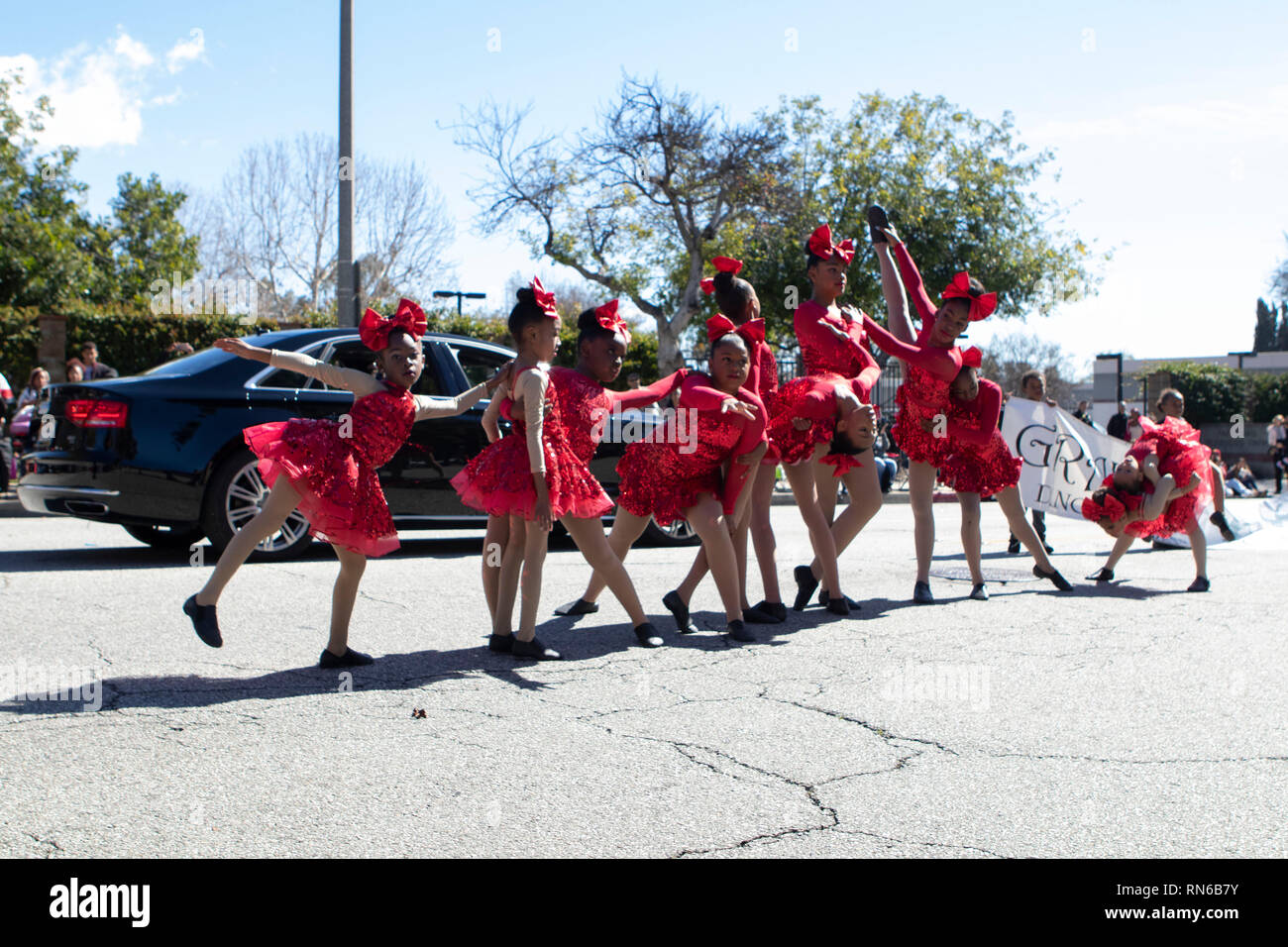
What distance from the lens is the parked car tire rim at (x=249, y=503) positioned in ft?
25.7

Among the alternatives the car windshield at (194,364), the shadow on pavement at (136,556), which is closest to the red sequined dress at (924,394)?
the shadow on pavement at (136,556)

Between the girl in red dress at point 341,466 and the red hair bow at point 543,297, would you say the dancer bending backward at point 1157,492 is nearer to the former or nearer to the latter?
the red hair bow at point 543,297

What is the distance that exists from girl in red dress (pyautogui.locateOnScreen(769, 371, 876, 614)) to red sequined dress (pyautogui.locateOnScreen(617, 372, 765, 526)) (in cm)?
52

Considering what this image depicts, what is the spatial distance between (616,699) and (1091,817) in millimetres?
1840

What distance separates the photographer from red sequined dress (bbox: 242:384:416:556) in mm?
4590

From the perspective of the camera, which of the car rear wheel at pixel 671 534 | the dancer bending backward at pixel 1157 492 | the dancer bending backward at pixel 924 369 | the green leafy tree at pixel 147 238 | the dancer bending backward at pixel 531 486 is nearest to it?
the dancer bending backward at pixel 531 486

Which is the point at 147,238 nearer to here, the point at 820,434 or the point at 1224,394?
the point at 1224,394

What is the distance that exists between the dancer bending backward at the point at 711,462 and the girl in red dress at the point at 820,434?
56 cm

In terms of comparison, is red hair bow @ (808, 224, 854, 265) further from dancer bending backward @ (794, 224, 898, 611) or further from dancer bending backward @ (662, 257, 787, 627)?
dancer bending backward @ (662, 257, 787, 627)

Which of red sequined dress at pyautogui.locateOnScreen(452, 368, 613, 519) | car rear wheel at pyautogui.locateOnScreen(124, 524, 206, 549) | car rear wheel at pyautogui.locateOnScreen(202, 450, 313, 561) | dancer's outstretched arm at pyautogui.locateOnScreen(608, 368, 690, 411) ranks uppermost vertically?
dancer's outstretched arm at pyautogui.locateOnScreen(608, 368, 690, 411)

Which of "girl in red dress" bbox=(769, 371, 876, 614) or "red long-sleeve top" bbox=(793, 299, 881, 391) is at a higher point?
"red long-sleeve top" bbox=(793, 299, 881, 391)

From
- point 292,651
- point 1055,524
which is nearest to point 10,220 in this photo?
point 1055,524

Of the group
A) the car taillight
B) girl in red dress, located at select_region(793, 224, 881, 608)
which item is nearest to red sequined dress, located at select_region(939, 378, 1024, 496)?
girl in red dress, located at select_region(793, 224, 881, 608)

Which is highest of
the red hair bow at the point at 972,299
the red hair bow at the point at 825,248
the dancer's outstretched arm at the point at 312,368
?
the red hair bow at the point at 825,248
